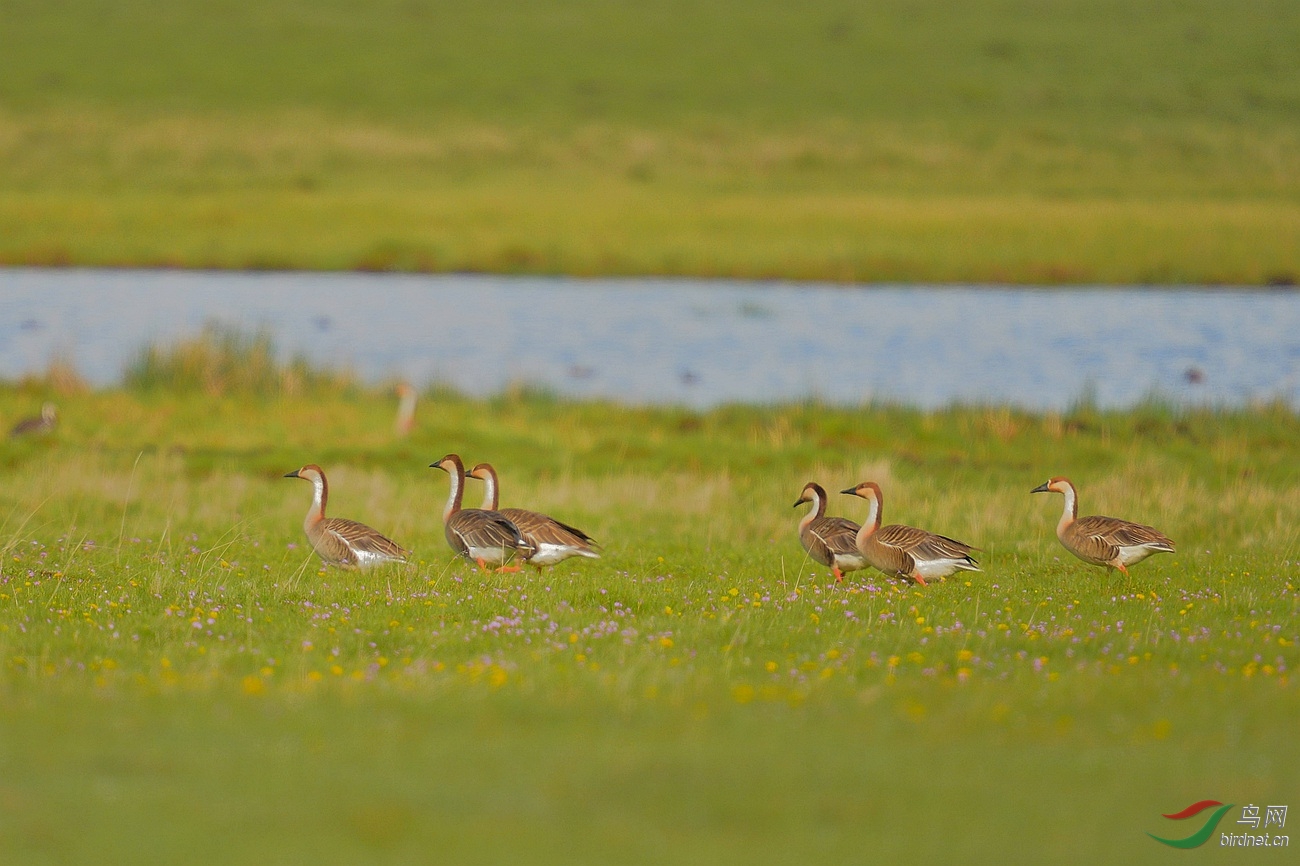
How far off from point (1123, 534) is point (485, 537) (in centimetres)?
647

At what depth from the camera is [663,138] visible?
95750 millimetres

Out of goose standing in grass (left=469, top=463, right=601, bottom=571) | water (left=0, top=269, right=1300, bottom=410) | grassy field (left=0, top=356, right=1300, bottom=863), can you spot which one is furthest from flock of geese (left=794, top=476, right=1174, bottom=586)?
water (left=0, top=269, right=1300, bottom=410)

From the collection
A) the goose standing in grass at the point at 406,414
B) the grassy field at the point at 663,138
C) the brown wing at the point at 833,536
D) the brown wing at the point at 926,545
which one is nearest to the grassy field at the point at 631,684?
the brown wing at the point at 926,545

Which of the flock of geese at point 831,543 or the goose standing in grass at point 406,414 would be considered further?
the goose standing in grass at point 406,414

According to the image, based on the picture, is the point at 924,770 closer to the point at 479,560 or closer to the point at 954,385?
the point at 479,560

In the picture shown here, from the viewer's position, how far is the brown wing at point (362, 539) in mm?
15266

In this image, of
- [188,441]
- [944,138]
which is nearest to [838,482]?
[188,441]

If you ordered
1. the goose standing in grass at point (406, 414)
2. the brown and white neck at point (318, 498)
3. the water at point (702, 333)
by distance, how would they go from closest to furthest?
the brown and white neck at point (318, 498) < the goose standing in grass at point (406, 414) < the water at point (702, 333)

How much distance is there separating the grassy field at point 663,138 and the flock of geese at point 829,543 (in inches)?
1944

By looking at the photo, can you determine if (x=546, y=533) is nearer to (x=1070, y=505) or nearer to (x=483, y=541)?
(x=483, y=541)

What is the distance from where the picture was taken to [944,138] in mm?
97688

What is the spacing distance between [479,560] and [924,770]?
25.4ft

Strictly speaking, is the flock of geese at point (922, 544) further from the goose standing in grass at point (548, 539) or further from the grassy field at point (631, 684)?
the goose standing in grass at point (548, 539)

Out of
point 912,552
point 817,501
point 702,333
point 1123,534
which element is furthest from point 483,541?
point 702,333
